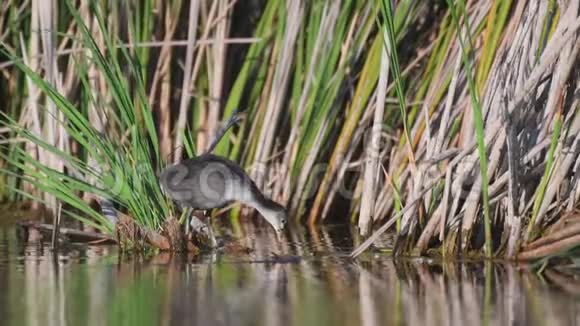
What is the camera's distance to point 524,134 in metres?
6.43

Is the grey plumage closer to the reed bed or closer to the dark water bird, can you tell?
the dark water bird

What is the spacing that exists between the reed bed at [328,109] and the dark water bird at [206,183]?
0.35 ft

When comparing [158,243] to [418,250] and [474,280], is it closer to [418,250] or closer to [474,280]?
[418,250]

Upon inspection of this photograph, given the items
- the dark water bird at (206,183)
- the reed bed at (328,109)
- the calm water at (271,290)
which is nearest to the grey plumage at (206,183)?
the dark water bird at (206,183)

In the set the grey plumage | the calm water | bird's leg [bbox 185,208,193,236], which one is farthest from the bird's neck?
bird's leg [bbox 185,208,193,236]

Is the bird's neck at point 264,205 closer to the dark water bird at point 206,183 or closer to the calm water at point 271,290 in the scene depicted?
the dark water bird at point 206,183

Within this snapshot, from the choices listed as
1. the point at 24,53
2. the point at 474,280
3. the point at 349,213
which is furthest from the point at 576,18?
the point at 24,53

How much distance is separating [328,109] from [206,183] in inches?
57.9

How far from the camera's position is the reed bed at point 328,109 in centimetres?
639

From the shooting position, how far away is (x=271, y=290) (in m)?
5.81

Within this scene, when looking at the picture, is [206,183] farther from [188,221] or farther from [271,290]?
[271,290]

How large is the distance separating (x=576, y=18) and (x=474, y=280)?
1306mm

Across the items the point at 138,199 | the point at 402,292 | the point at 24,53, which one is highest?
the point at 24,53

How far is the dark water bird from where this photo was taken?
690 cm
